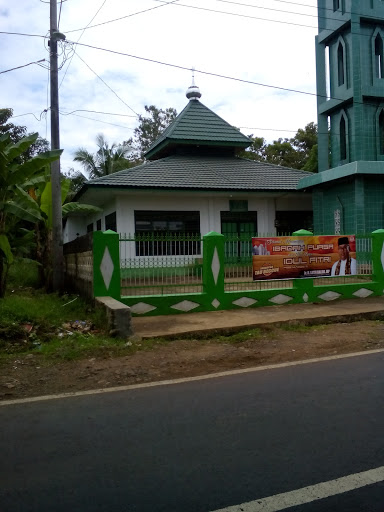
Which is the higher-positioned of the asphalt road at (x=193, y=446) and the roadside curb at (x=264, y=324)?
the roadside curb at (x=264, y=324)

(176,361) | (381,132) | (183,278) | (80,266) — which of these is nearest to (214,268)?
(183,278)

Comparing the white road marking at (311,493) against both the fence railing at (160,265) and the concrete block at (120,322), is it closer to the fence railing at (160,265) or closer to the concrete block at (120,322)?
the concrete block at (120,322)

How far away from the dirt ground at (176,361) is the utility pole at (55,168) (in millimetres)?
5236

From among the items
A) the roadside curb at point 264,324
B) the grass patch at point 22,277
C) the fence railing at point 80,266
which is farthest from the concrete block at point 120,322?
the grass patch at point 22,277

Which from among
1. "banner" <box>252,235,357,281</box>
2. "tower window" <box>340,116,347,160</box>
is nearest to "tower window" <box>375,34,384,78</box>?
"tower window" <box>340,116,347,160</box>

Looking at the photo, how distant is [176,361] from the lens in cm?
629

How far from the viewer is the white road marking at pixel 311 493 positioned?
8.87 ft

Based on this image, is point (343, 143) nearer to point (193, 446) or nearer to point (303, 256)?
point (303, 256)

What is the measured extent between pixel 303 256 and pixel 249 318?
8.23ft

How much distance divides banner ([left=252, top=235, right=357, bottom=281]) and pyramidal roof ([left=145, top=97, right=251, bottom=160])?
848 cm

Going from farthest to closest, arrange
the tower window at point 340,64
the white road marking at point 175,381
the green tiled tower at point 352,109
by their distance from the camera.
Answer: the tower window at point 340,64, the green tiled tower at point 352,109, the white road marking at point 175,381

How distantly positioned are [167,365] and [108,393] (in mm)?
1241

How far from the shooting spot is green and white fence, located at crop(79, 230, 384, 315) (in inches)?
348

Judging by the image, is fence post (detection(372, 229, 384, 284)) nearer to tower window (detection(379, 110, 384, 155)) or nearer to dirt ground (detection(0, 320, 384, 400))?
dirt ground (detection(0, 320, 384, 400))
